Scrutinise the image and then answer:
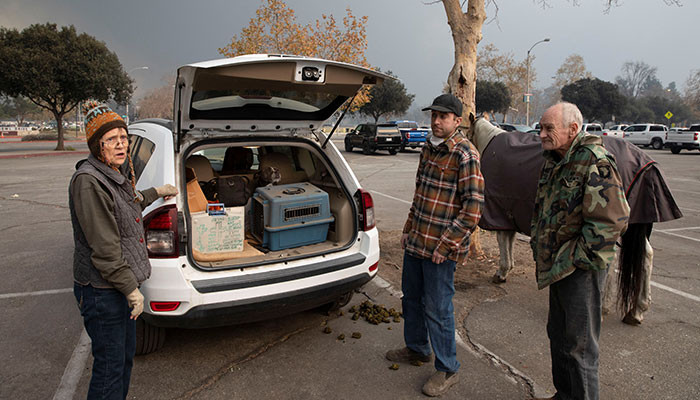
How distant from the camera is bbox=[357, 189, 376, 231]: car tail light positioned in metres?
3.67

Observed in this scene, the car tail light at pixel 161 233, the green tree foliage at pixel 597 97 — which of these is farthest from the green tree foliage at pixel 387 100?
the car tail light at pixel 161 233

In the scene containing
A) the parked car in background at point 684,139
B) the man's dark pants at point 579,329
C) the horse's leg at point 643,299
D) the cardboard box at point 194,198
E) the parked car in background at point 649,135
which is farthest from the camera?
the parked car in background at point 649,135

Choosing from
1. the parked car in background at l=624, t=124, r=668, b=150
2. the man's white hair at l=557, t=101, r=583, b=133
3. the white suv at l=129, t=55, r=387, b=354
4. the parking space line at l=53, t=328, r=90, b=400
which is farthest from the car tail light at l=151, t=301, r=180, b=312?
the parked car in background at l=624, t=124, r=668, b=150

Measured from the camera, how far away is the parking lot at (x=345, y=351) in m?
2.93

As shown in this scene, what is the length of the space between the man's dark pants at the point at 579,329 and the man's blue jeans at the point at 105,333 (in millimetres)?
2326

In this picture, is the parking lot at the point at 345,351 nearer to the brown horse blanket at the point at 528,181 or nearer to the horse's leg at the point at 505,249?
the horse's leg at the point at 505,249

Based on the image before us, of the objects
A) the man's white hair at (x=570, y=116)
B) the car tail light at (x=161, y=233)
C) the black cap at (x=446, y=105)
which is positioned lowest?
the car tail light at (x=161, y=233)

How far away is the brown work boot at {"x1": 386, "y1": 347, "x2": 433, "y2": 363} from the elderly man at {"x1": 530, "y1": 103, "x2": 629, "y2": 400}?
0.93 meters

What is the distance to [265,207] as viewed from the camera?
12.3 feet

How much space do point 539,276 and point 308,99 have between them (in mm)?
2292

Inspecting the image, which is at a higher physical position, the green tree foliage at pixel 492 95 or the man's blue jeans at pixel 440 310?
the green tree foliage at pixel 492 95

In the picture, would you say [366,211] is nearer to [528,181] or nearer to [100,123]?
[528,181]

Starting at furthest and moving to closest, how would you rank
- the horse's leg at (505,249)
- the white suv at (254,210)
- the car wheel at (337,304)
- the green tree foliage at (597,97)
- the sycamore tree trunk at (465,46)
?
the green tree foliage at (597,97), the sycamore tree trunk at (465,46), the horse's leg at (505,249), the car wheel at (337,304), the white suv at (254,210)

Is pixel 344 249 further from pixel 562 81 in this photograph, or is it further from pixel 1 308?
pixel 562 81
